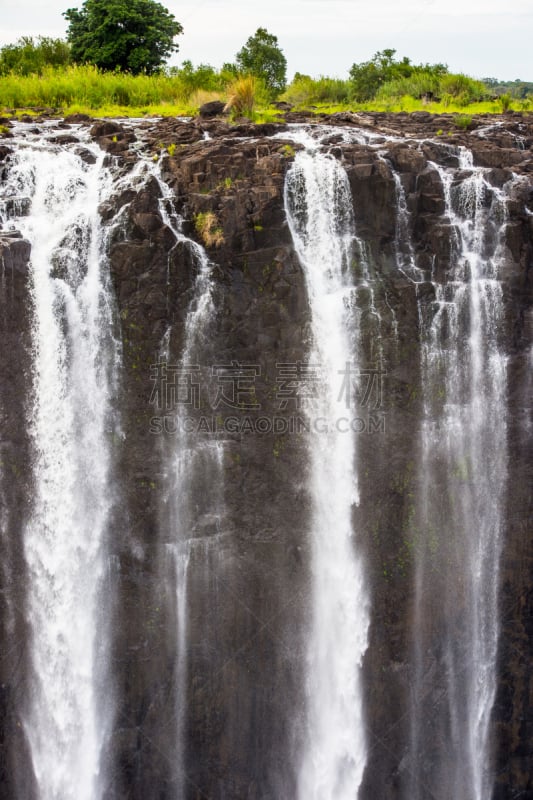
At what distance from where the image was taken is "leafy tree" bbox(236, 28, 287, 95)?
26.0 meters

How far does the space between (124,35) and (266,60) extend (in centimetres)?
529

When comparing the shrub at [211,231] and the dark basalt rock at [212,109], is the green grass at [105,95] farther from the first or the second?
the shrub at [211,231]

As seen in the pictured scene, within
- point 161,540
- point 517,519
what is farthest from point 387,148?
point 161,540

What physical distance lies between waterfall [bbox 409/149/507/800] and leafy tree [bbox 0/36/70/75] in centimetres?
1761

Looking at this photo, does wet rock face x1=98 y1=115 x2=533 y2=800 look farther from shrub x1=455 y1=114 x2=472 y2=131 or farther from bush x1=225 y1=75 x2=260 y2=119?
bush x1=225 y1=75 x2=260 y2=119

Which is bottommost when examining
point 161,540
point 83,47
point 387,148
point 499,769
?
point 499,769

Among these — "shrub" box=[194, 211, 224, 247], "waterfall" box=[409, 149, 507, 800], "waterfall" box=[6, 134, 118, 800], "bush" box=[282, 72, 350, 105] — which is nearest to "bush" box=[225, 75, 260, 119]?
"bush" box=[282, 72, 350, 105]

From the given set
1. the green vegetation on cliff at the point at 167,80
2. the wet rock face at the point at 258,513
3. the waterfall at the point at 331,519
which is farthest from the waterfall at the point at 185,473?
the green vegetation on cliff at the point at 167,80

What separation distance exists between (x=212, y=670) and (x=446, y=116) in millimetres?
16349

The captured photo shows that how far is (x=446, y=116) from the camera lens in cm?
2016

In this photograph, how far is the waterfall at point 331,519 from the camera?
14758 mm

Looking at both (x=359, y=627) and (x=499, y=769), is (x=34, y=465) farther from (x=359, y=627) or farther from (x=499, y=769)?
(x=499, y=769)

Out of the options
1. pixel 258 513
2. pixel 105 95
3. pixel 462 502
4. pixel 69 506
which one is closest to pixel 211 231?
pixel 258 513

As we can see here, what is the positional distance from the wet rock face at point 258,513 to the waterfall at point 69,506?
359 millimetres
